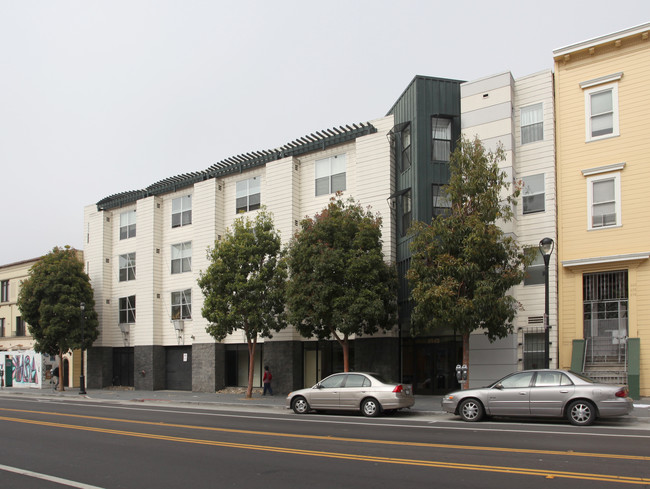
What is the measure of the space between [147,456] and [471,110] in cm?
1831

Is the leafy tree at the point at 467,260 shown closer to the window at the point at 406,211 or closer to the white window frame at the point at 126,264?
the window at the point at 406,211

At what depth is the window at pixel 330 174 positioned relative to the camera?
93.3 feet

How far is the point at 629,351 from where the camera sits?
20.2 m

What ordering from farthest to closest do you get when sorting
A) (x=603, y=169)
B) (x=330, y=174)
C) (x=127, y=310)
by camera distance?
(x=127, y=310) < (x=330, y=174) < (x=603, y=169)

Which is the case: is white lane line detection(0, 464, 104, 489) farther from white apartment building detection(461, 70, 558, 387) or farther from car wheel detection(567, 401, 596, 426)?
white apartment building detection(461, 70, 558, 387)

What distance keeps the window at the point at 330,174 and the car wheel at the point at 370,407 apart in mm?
12438

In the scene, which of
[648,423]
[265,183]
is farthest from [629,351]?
[265,183]

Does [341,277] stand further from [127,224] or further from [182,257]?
[127,224]

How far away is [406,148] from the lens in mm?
25562

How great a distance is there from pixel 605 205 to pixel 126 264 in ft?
91.8

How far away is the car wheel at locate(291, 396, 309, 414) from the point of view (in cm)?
1945

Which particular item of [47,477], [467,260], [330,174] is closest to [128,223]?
[330,174]

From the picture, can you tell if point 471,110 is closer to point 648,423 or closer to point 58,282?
point 648,423

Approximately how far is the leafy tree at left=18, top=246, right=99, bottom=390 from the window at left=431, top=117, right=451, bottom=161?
2221 centimetres
